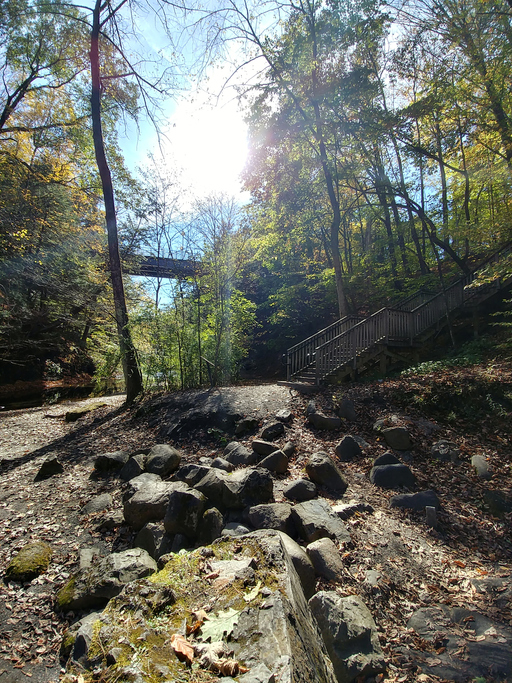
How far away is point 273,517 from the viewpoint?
3574 mm

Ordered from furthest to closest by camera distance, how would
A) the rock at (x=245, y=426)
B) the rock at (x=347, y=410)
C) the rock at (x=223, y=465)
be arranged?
the rock at (x=245, y=426) → the rock at (x=347, y=410) → the rock at (x=223, y=465)

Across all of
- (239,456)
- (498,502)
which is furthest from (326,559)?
(498,502)

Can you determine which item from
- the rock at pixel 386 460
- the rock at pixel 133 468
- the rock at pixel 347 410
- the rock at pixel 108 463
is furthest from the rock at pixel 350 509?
the rock at pixel 108 463

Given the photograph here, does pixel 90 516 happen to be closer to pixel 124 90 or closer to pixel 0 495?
pixel 0 495

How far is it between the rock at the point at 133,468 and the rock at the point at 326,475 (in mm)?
2789

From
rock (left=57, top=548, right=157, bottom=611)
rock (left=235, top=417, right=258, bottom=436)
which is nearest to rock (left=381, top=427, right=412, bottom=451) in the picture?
rock (left=235, top=417, right=258, bottom=436)

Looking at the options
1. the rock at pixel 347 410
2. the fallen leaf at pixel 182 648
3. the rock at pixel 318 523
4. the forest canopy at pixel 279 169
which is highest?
the forest canopy at pixel 279 169

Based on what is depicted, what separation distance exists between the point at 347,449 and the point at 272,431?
57.0 inches

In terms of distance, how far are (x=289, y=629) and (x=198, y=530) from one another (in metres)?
2.52

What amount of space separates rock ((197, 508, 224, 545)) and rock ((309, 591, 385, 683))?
128 cm

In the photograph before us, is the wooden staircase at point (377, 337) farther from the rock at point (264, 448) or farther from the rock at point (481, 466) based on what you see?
the rock at point (481, 466)

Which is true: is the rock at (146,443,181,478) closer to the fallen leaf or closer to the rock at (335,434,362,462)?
the rock at (335,434,362,462)

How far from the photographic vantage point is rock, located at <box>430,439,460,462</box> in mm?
5188

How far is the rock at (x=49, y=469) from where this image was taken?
570 cm
